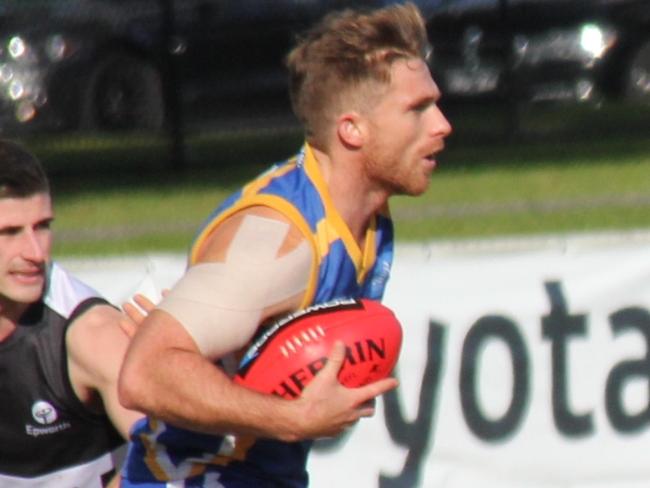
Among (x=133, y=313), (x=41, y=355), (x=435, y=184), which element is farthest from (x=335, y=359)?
(x=435, y=184)

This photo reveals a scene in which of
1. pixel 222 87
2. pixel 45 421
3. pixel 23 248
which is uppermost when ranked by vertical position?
pixel 222 87

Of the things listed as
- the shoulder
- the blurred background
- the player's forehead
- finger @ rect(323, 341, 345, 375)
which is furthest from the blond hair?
the blurred background

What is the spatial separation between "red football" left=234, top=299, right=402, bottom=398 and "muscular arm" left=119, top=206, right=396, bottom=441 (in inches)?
6.7

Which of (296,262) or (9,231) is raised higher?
(296,262)

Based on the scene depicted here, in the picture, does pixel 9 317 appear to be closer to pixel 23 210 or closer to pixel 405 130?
pixel 23 210

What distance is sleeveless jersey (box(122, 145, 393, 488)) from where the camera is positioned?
12.4 ft

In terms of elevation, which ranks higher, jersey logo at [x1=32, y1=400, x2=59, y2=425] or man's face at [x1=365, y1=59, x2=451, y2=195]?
man's face at [x1=365, y1=59, x2=451, y2=195]

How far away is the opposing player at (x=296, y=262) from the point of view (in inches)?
134

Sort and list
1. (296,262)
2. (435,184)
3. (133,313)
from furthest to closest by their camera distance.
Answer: (435,184) < (133,313) < (296,262)

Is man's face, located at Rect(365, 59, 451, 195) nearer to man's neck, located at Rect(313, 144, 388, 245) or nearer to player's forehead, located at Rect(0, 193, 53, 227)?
man's neck, located at Rect(313, 144, 388, 245)

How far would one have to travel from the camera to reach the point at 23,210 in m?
4.66

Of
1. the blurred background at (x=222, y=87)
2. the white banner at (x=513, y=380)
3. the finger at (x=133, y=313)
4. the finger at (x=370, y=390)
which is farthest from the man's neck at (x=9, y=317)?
the blurred background at (x=222, y=87)

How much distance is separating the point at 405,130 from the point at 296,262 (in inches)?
17.2

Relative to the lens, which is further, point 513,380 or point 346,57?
point 513,380
